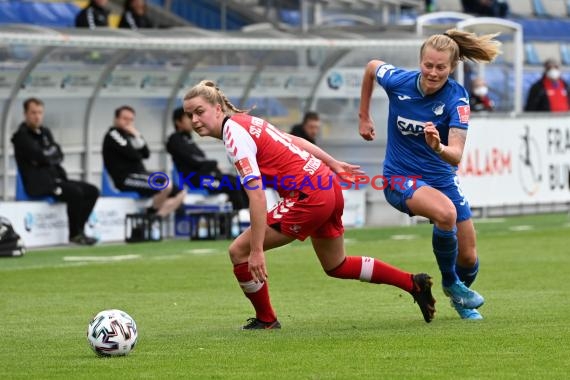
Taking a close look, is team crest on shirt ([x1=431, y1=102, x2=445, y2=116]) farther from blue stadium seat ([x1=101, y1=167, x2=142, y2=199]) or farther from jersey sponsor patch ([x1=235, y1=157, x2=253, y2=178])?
blue stadium seat ([x1=101, y1=167, x2=142, y2=199])

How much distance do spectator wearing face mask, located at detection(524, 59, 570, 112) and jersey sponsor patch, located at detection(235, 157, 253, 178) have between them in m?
18.0

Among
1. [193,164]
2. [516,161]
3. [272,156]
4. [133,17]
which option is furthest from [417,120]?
[516,161]

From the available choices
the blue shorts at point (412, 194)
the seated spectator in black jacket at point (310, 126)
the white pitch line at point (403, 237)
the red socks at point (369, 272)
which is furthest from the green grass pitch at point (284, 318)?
the seated spectator in black jacket at point (310, 126)

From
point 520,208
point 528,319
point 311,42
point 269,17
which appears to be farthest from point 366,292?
point 269,17

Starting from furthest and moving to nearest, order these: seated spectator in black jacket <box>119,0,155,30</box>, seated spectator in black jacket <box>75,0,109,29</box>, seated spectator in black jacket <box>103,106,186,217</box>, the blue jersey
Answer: seated spectator in black jacket <box>119,0,155,30</box> → seated spectator in black jacket <box>75,0,109,29</box> → seated spectator in black jacket <box>103,106,186,217</box> → the blue jersey

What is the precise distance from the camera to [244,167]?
9.27 metres

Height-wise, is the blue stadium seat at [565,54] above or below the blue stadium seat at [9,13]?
below

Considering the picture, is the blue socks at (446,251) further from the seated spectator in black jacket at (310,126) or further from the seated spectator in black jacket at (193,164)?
the seated spectator in black jacket at (310,126)

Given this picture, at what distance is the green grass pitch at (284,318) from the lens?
814cm

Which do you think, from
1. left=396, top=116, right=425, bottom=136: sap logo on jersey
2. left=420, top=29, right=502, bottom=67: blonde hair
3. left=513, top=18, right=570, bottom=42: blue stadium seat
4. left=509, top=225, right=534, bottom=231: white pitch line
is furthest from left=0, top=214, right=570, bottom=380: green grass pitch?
left=513, top=18, right=570, bottom=42: blue stadium seat

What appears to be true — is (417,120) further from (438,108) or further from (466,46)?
(466,46)

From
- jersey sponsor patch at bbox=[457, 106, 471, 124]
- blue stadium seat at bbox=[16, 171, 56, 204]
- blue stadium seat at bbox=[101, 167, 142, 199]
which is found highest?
jersey sponsor patch at bbox=[457, 106, 471, 124]

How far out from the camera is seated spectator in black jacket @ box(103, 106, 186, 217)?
20.1 m

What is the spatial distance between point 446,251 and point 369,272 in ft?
1.90
